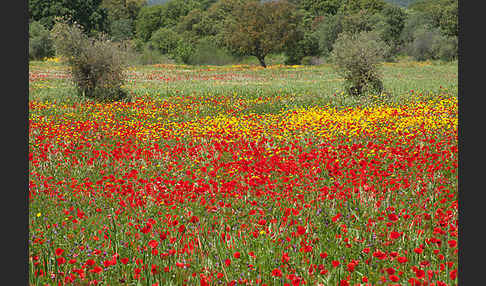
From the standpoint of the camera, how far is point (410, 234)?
14.3ft

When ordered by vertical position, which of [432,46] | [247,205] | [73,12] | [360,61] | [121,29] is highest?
[121,29]

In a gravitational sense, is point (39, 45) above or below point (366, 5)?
below

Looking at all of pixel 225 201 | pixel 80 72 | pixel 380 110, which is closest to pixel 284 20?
pixel 80 72

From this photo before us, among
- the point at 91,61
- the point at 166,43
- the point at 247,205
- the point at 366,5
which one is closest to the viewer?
the point at 247,205

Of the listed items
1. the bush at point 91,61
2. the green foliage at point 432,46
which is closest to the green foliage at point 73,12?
the green foliage at point 432,46

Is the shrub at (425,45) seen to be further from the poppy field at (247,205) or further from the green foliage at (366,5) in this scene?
the poppy field at (247,205)

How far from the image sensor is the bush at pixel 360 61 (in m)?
16.9

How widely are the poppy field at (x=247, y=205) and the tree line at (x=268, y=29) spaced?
35041mm

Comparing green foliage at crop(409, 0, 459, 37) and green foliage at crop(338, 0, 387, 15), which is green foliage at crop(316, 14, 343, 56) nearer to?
green foliage at crop(338, 0, 387, 15)

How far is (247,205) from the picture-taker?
18.2 ft

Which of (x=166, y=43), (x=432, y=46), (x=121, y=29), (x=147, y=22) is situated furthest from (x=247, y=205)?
(x=147, y=22)

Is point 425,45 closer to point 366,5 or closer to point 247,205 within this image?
point 366,5

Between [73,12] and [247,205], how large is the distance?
64.5 metres

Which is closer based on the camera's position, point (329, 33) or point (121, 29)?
point (329, 33)
